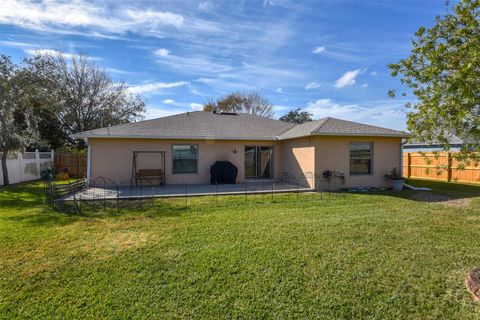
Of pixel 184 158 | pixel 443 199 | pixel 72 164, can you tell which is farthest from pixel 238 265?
pixel 72 164

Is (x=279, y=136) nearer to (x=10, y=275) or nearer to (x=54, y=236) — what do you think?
(x=54, y=236)

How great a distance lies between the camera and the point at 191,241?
515 centimetres

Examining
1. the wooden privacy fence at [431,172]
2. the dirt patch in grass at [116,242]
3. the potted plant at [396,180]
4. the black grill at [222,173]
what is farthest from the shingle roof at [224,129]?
the dirt patch in grass at [116,242]

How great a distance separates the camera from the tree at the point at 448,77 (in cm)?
322

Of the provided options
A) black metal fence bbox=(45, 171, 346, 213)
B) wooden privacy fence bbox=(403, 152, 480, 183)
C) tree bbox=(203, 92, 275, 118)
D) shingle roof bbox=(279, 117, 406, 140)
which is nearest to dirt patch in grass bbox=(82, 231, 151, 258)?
black metal fence bbox=(45, 171, 346, 213)

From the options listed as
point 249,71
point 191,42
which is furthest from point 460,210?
point 249,71

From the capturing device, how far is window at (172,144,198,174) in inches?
512

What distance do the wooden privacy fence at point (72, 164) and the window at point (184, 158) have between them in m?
9.25

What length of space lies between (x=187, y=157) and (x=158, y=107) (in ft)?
63.1

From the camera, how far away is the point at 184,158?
43.1ft

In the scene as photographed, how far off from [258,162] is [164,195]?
19.3ft

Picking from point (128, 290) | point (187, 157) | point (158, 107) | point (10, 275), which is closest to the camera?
point (128, 290)

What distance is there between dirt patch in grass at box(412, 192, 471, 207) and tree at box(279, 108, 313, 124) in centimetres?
2340

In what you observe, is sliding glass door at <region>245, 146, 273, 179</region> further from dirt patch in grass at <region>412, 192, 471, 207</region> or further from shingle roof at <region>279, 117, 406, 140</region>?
dirt patch in grass at <region>412, 192, 471, 207</region>
